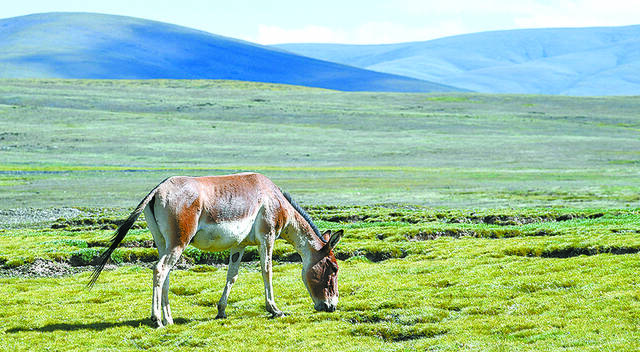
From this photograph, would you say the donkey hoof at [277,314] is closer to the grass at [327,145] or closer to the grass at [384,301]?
the grass at [384,301]

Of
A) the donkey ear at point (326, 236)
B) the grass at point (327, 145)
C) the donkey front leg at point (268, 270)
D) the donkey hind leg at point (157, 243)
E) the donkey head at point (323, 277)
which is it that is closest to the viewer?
the donkey hind leg at point (157, 243)

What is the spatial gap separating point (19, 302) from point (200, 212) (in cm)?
706

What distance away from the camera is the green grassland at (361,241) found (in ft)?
50.8

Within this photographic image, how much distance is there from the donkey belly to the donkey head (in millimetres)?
1846

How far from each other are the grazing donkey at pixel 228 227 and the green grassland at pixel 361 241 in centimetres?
83

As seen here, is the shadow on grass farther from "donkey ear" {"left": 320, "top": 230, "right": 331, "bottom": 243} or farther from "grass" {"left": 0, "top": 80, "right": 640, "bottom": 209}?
"grass" {"left": 0, "top": 80, "right": 640, "bottom": 209}

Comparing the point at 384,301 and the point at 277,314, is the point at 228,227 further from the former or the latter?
the point at 384,301

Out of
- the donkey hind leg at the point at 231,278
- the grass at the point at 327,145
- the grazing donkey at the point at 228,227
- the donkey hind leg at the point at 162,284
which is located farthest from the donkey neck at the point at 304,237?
the grass at the point at 327,145

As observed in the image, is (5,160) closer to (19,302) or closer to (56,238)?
(56,238)

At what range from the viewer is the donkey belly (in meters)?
16.2

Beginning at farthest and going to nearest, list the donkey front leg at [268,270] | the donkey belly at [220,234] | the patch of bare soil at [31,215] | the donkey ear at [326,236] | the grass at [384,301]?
1. the patch of bare soil at [31,215]
2. the donkey ear at [326,236]
3. the donkey front leg at [268,270]
4. the donkey belly at [220,234]
5. the grass at [384,301]

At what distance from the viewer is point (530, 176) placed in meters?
73.2

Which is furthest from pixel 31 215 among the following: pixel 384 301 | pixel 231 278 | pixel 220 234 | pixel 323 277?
pixel 384 301

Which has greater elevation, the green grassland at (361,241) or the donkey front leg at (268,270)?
the donkey front leg at (268,270)
